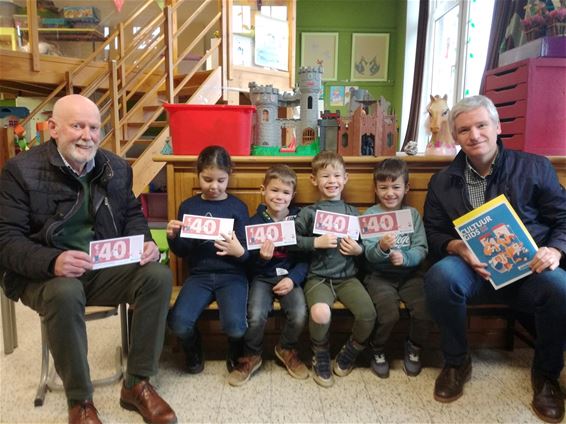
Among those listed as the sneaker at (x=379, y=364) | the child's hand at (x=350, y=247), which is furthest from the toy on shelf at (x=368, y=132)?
the sneaker at (x=379, y=364)

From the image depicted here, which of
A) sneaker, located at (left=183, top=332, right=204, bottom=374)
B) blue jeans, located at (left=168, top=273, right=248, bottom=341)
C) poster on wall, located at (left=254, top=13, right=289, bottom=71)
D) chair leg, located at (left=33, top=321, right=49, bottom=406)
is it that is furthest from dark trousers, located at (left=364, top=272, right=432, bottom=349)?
poster on wall, located at (left=254, top=13, right=289, bottom=71)

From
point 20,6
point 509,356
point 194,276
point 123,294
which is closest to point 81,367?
point 123,294

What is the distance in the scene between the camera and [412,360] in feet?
6.14

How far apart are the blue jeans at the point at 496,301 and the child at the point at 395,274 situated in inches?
5.2

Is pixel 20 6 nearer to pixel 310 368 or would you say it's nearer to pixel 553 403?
pixel 310 368

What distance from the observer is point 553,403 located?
158cm

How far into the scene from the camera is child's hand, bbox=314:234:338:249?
1861mm

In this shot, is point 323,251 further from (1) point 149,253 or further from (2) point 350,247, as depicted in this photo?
(1) point 149,253

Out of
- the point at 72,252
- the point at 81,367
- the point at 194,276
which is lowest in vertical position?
the point at 81,367

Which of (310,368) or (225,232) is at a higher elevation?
(225,232)

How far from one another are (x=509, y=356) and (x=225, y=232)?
4.65 feet

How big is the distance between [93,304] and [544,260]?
1.65 metres

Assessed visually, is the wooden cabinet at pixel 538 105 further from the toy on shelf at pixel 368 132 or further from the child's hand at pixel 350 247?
the child's hand at pixel 350 247

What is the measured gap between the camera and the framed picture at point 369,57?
20.5ft
